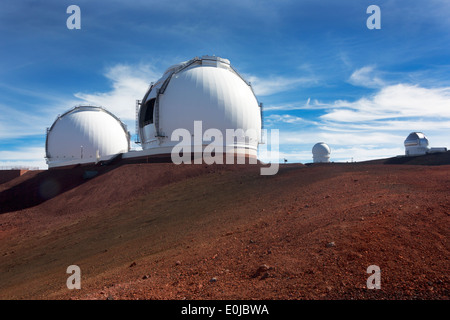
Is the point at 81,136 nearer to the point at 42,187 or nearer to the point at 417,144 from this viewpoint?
the point at 42,187

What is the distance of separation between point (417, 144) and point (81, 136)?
151ft

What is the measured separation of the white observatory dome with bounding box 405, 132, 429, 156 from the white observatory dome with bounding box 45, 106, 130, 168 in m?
41.1

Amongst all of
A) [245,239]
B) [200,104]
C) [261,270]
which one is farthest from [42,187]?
[261,270]

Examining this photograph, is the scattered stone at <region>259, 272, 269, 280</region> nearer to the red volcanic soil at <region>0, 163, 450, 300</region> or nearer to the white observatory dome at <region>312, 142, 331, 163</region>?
the red volcanic soil at <region>0, 163, 450, 300</region>

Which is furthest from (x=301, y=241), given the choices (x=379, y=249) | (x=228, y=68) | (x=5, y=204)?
(x=228, y=68)

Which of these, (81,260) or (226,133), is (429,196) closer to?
(81,260)

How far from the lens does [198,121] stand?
97.1ft

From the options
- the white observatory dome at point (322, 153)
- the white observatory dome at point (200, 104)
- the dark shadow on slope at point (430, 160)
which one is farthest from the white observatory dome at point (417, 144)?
the white observatory dome at point (200, 104)

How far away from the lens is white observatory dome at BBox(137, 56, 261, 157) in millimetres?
29719

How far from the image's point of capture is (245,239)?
8648 millimetres

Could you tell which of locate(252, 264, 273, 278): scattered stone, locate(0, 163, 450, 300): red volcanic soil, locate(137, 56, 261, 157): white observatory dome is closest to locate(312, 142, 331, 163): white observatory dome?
locate(137, 56, 261, 157): white observatory dome

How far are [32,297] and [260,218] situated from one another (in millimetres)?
6984

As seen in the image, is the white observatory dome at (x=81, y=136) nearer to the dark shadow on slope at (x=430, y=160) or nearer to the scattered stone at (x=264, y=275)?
the dark shadow on slope at (x=430, y=160)

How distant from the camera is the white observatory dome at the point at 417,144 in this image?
44625 mm
